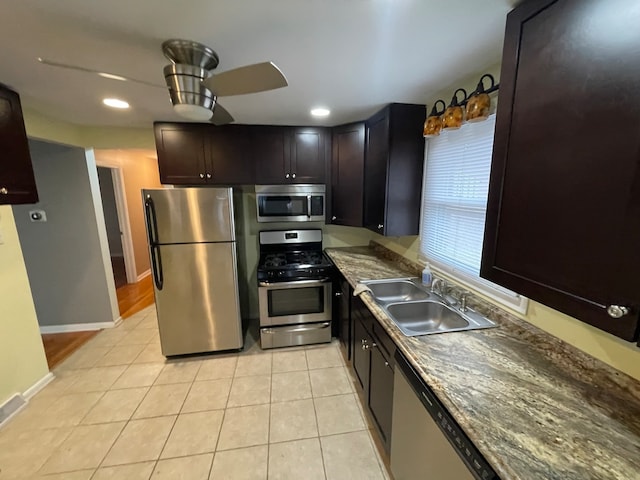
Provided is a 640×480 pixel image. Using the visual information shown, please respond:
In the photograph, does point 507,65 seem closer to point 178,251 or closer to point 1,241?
point 178,251

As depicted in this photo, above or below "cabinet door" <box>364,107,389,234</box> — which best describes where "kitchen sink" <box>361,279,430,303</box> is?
below

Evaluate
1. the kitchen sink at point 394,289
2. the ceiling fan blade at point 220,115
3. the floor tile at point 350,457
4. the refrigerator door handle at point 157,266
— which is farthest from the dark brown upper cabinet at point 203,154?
the floor tile at point 350,457

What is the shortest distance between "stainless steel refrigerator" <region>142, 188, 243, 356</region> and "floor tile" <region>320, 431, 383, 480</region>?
1.35 metres

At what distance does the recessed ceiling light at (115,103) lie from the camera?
1906 millimetres

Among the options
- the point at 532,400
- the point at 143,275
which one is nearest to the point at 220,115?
the point at 532,400

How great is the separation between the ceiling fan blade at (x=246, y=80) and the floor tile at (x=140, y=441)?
85.0 inches

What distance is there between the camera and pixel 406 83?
167 cm

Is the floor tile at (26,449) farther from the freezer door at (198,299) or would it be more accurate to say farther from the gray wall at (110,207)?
the gray wall at (110,207)

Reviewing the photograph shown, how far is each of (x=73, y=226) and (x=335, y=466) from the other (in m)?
3.47

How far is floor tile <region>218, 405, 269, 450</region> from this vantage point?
1.75 meters

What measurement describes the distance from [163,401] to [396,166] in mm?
2624

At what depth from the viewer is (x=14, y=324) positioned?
2061 millimetres

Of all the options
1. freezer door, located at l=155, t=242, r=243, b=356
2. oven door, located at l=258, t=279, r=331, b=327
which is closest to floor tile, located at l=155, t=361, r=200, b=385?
freezer door, located at l=155, t=242, r=243, b=356

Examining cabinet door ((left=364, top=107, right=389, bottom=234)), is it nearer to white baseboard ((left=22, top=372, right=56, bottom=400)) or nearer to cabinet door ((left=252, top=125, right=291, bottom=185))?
cabinet door ((left=252, top=125, right=291, bottom=185))
